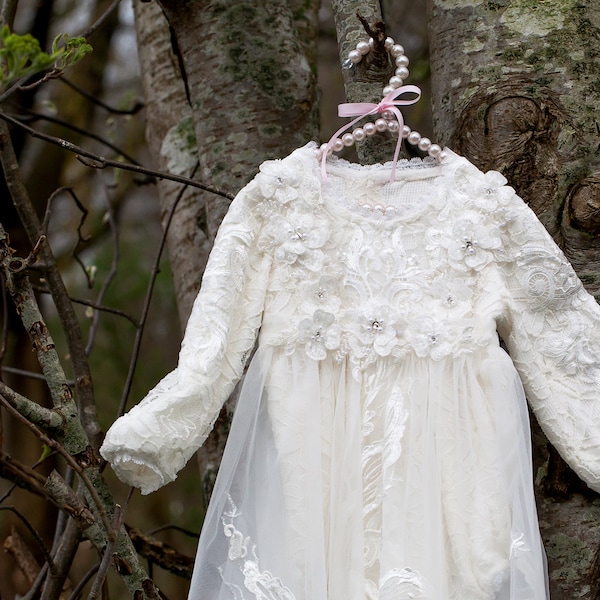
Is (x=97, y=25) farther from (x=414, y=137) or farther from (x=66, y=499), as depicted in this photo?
(x=66, y=499)

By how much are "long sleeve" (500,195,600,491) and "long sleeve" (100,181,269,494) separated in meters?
0.44

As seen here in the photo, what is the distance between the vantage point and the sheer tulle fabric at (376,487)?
130cm

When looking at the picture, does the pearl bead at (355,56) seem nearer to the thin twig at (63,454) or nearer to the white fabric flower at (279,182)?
the white fabric flower at (279,182)

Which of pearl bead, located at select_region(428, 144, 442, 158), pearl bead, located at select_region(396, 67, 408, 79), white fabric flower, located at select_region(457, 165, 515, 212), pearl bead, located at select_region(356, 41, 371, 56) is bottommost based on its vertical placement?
white fabric flower, located at select_region(457, 165, 515, 212)

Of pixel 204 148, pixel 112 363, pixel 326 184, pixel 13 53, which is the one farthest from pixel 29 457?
pixel 13 53

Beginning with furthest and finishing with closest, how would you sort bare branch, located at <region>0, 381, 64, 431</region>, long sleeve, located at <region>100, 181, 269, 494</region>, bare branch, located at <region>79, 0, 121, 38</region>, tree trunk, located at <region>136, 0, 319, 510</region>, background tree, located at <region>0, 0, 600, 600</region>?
tree trunk, located at <region>136, 0, 319, 510</region>
bare branch, located at <region>79, 0, 121, 38</region>
background tree, located at <region>0, 0, 600, 600</region>
bare branch, located at <region>0, 381, 64, 431</region>
long sleeve, located at <region>100, 181, 269, 494</region>

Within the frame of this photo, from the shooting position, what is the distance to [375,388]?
1409 millimetres

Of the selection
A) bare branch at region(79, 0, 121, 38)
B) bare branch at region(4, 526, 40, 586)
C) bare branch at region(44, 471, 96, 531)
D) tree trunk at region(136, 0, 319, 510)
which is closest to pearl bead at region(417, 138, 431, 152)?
tree trunk at region(136, 0, 319, 510)

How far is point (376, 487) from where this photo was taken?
1370 mm

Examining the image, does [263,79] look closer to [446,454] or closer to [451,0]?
[451,0]

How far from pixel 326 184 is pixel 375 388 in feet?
1.25

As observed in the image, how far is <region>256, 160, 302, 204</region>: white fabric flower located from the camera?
149 cm

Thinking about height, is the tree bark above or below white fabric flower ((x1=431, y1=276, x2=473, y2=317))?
above

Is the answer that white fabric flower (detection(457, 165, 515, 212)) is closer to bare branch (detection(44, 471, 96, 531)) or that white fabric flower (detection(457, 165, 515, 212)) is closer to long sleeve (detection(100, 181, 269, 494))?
long sleeve (detection(100, 181, 269, 494))
